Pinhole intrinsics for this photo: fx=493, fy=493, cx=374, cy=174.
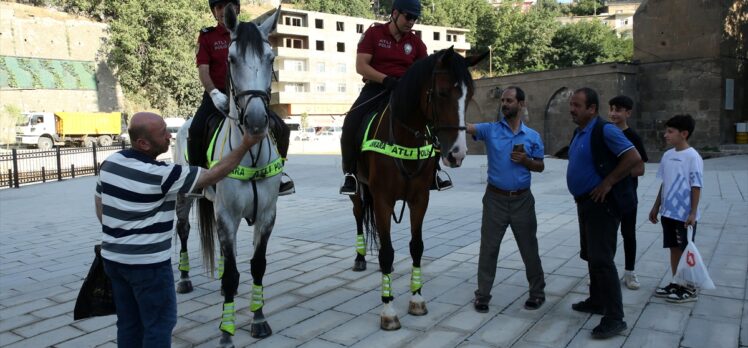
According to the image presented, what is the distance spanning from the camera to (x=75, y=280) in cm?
605

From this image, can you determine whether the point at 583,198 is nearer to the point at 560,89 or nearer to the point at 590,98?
the point at 590,98

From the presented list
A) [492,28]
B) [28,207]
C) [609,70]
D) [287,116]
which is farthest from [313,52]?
[28,207]

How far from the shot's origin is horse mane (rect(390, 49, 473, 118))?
3939 mm

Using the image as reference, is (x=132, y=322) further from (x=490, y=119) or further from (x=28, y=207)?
(x=490, y=119)

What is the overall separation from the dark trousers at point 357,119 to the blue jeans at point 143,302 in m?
2.77

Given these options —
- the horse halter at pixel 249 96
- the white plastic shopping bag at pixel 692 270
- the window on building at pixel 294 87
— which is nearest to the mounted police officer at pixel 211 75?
the horse halter at pixel 249 96

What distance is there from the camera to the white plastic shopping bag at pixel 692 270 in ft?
14.7

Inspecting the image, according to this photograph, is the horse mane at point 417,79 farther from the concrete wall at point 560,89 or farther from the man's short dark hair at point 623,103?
the concrete wall at point 560,89

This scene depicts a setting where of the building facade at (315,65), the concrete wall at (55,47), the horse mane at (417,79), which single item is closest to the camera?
the horse mane at (417,79)

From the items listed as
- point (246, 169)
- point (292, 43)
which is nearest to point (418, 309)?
point (246, 169)

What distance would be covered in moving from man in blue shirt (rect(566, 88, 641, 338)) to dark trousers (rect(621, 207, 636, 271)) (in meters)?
1.15

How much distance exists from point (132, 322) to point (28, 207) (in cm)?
1187

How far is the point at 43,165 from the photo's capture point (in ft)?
66.8

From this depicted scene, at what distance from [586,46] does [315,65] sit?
1257 inches
